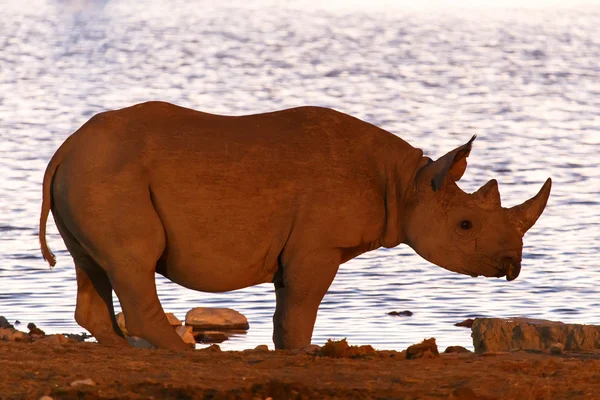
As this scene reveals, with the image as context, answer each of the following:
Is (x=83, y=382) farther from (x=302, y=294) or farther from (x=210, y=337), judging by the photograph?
(x=210, y=337)

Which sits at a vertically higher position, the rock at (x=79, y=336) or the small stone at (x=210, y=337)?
the small stone at (x=210, y=337)

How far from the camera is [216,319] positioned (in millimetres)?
14836

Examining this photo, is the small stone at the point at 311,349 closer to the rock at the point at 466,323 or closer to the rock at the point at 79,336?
the rock at the point at 79,336

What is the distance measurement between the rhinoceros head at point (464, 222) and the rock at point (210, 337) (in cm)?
225

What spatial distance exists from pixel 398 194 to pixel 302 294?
1061 millimetres

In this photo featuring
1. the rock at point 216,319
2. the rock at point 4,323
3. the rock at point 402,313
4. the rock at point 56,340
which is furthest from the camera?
the rock at point 402,313

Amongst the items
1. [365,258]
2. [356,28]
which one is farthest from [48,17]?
[365,258]

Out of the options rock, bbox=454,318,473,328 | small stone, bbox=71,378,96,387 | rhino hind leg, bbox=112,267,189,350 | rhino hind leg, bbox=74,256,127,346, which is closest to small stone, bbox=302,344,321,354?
rhino hind leg, bbox=112,267,189,350

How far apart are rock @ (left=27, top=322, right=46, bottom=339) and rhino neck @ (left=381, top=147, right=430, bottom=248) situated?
254cm

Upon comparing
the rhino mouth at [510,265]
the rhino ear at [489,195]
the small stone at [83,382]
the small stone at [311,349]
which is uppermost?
the rhino ear at [489,195]

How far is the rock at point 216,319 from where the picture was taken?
14797 millimetres

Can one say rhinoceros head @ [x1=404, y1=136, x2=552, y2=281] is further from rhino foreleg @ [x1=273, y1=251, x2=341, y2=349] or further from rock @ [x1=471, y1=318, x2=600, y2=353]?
rhino foreleg @ [x1=273, y1=251, x2=341, y2=349]

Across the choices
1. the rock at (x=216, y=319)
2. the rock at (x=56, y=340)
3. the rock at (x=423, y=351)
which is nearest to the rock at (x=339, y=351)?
the rock at (x=423, y=351)

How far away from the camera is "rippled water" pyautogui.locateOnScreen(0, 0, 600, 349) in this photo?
647 inches
